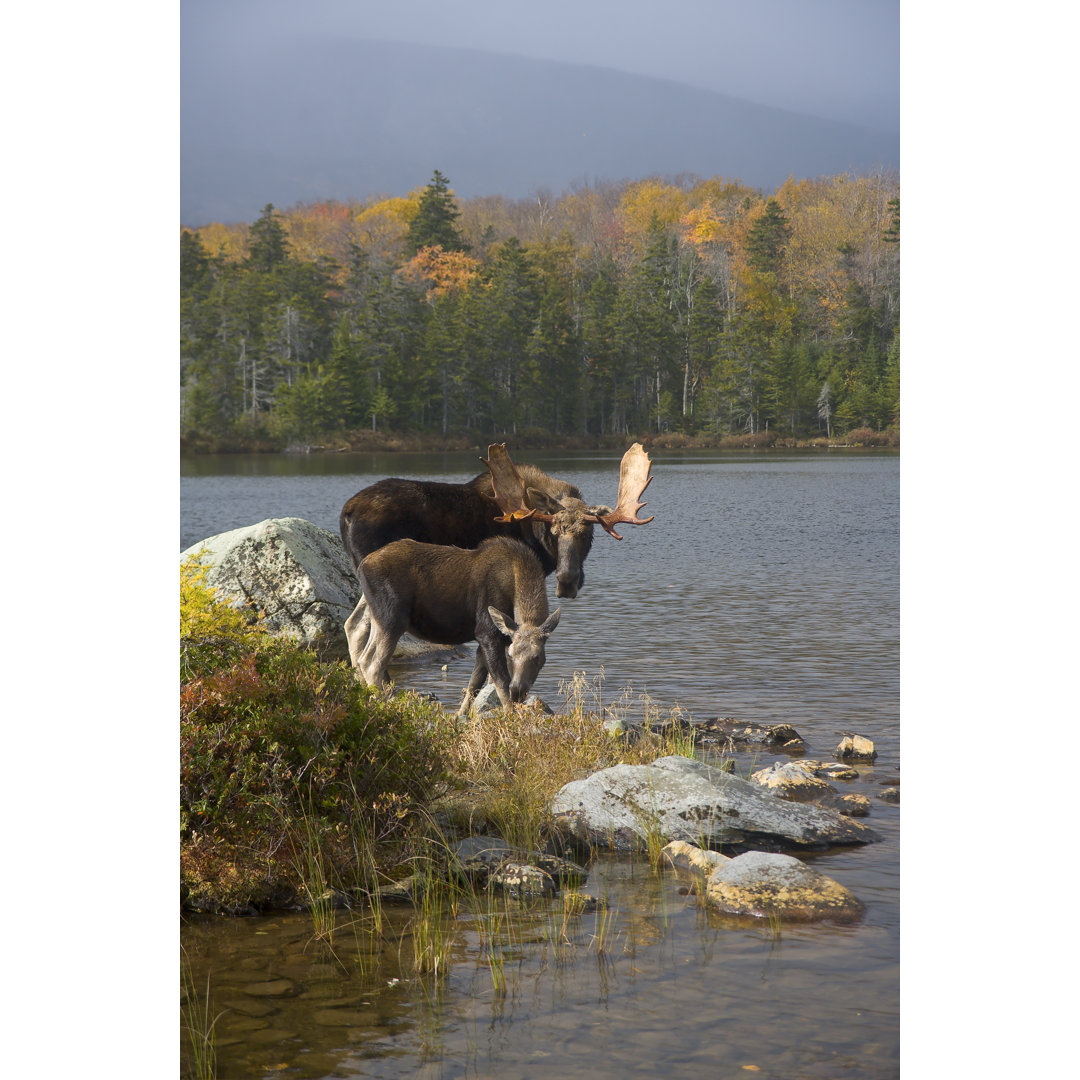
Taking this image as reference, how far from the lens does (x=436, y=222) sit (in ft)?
66.1

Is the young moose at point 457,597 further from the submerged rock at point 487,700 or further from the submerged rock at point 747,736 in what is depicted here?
the submerged rock at point 747,736

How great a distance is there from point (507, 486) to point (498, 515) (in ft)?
2.04

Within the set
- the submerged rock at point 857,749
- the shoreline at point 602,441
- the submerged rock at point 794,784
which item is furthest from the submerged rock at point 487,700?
the shoreline at point 602,441

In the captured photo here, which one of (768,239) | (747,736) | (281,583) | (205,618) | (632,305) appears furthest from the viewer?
(768,239)

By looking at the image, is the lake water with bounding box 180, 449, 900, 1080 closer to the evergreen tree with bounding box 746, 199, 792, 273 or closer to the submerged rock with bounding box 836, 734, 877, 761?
the submerged rock with bounding box 836, 734, 877, 761

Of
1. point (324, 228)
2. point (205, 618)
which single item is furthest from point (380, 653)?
point (324, 228)

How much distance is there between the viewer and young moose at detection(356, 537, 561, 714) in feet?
24.1

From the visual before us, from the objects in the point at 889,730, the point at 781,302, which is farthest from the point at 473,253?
the point at 889,730

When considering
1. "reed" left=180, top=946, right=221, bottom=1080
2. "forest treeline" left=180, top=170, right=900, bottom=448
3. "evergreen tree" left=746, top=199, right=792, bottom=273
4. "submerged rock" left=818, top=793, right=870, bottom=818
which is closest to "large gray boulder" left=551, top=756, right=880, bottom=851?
"submerged rock" left=818, top=793, right=870, bottom=818

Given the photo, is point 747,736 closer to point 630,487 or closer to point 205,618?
point 630,487

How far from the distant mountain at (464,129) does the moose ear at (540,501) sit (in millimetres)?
4978

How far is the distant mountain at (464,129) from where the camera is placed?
519 inches

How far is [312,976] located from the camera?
170 inches

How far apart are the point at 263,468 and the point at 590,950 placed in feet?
90.3
